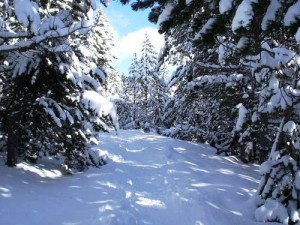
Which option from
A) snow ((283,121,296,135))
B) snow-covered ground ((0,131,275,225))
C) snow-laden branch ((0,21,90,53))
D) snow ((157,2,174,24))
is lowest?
snow-covered ground ((0,131,275,225))

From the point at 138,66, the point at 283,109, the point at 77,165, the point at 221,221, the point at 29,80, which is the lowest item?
the point at 221,221

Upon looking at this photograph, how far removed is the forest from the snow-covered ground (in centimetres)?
64

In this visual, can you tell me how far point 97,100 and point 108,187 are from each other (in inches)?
95.0

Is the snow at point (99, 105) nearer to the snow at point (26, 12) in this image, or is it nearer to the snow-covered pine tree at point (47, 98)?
the snow-covered pine tree at point (47, 98)

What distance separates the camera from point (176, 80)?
15594 millimetres

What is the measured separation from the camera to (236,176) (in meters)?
12.0

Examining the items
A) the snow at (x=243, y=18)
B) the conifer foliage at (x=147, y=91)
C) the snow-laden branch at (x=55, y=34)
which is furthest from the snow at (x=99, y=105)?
the conifer foliage at (x=147, y=91)

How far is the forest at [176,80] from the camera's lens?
3879 millimetres

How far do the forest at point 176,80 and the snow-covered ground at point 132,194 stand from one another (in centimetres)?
64

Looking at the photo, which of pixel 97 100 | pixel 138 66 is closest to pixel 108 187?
pixel 97 100

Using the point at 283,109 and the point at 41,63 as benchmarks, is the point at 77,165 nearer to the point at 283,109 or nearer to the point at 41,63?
the point at 41,63

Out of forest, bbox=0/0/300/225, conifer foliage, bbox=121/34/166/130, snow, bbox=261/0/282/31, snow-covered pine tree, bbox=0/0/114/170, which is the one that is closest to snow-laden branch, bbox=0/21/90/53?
forest, bbox=0/0/300/225

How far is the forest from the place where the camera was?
3.88 m

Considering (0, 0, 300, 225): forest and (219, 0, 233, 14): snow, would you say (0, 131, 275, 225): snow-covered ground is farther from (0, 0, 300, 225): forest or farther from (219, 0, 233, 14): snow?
(219, 0, 233, 14): snow
